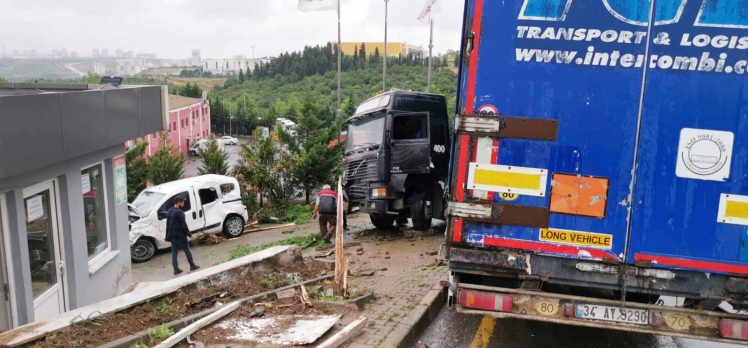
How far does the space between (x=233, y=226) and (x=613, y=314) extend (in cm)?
1489

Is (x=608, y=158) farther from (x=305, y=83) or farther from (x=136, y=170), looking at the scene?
(x=305, y=83)

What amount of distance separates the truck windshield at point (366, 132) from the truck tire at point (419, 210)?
1.52m

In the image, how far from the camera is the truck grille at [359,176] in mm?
12805

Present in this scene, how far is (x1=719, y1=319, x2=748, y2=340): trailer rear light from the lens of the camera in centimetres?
461

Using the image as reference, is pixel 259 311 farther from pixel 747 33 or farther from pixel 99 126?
pixel 747 33

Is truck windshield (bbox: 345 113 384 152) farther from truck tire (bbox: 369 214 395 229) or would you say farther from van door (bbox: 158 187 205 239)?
van door (bbox: 158 187 205 239)

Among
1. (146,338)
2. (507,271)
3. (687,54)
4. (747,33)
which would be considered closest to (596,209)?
(507,271)

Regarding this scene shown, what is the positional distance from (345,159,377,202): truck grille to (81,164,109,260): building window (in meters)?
5.58

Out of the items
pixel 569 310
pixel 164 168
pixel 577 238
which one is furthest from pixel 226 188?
pixel 577 238

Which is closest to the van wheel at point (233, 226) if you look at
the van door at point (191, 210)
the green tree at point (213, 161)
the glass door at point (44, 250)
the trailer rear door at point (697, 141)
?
the van door at point (191, 210)

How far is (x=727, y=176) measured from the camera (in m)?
4.46

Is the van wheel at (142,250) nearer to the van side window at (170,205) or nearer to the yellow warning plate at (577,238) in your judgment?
the van side window at (170,205)

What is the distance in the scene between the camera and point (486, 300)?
5.04m

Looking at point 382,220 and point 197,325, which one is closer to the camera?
point 197,325
